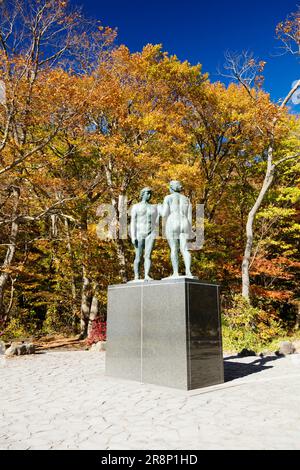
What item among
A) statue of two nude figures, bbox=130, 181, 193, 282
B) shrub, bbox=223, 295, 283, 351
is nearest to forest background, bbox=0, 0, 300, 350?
shrub, bbox=223, 295, 283, 351

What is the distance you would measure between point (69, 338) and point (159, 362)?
1085 cm

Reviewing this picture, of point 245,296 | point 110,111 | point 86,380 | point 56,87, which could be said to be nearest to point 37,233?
point 110,111

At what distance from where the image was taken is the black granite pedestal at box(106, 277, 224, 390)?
6639mm

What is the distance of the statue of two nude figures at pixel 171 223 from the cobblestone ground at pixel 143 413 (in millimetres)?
2499

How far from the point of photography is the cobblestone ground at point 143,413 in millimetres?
3728

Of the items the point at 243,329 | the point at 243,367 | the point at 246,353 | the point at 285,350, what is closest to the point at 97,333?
the point at 243,329

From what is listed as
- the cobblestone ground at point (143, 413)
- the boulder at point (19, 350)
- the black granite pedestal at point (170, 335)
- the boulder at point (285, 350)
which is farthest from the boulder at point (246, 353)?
the boulder at point (19, 350)

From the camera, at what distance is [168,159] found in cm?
1498

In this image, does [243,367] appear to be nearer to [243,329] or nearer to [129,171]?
[243,329]

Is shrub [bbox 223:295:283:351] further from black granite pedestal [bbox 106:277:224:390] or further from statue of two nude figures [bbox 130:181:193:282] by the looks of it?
statue of two nude figures [bbox 130:181:193:282]

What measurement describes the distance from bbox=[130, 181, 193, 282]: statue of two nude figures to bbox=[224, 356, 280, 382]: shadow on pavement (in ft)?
8.49

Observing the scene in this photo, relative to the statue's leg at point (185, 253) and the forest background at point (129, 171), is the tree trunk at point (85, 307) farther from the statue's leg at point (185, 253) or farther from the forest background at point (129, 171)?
the statue's leg at point (185, 253)
